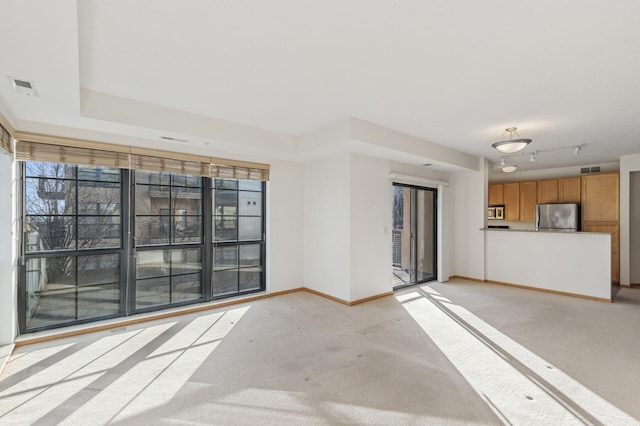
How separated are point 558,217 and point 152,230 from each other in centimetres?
799

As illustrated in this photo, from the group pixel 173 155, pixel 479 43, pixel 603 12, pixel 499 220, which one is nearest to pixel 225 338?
pixel 173 155

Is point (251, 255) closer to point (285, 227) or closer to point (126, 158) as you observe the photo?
point (285, 227)

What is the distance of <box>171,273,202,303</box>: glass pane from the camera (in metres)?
4.29

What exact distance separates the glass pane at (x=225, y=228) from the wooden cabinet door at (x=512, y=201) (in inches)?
267

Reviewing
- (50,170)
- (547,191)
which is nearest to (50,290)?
(50,170)

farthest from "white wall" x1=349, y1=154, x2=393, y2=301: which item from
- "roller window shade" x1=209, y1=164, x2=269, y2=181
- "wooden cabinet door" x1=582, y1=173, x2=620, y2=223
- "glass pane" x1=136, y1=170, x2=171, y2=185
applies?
"wooden cabinet door" x1=582, y1=173, x2=620, y2=223

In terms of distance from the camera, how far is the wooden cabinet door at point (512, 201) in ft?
25.0

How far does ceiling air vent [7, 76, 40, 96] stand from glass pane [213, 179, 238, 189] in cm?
230

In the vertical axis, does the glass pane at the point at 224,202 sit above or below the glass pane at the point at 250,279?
above

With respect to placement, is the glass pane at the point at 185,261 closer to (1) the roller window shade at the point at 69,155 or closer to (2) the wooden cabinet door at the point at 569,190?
(1) the roller window shade at the point at 69,155

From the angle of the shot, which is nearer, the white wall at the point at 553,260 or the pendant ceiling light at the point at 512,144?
the pendant ceiling light at the point at 512,144

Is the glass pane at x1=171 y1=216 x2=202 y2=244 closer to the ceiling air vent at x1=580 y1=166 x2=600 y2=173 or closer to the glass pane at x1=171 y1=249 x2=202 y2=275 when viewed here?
the glass pane at x1=171 y1=249 x2=202 y2=275

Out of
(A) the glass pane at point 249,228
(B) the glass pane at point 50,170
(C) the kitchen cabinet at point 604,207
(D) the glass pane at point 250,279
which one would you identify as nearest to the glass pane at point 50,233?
(B) the glass pane at point 50,170

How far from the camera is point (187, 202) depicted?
173 inches
